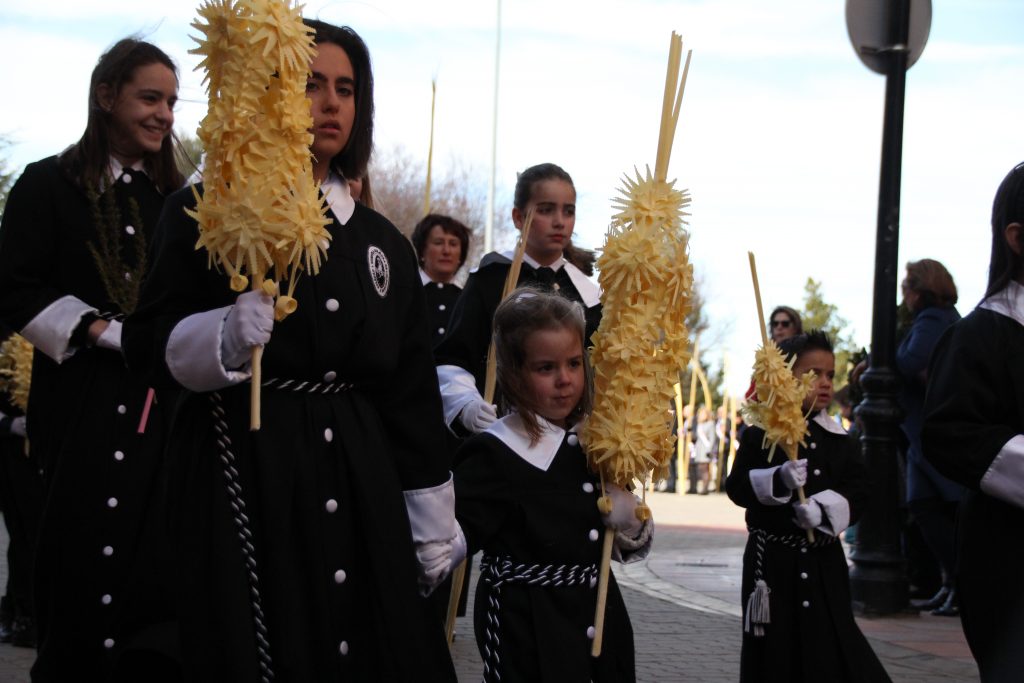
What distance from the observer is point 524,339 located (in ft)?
15.3

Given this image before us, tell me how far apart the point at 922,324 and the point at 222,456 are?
7.45m

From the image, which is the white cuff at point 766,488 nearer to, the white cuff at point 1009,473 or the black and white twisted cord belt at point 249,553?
the white cuff at point 1009,473

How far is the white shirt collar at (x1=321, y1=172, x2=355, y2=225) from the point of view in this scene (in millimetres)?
3785

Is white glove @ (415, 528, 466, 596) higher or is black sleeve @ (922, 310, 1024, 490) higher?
black sleeve @ (922, 310, 1024, 490)

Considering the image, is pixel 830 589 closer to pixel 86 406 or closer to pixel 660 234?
pixel 660 234

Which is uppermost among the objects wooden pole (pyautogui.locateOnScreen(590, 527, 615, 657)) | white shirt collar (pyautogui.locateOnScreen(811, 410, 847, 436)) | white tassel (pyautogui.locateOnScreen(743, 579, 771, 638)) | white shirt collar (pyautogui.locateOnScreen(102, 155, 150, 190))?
white shirt collar (pyautogui.locateOnScreen(102, 155, 150, 190))

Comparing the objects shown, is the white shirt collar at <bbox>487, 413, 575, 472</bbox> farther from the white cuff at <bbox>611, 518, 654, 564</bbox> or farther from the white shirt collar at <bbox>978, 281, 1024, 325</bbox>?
the white shirt collar at <bbox>978, 281, 1024, 325</bbox>

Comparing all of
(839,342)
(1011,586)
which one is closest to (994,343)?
(1011,586)

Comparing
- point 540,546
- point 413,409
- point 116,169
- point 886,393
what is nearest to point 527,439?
point 540,546

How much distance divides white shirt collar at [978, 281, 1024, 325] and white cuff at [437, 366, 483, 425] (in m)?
2.21

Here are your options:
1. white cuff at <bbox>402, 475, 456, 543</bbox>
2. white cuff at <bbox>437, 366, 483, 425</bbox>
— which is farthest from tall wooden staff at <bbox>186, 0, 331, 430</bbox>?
white cuff at <bbox>437, 366, 483, 425</bbox>

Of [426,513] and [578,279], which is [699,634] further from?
[426,513]

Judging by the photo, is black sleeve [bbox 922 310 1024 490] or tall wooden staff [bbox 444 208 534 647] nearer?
black sleeve [bbox 922 310 1024 490]

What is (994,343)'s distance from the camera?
4191 millimetres
